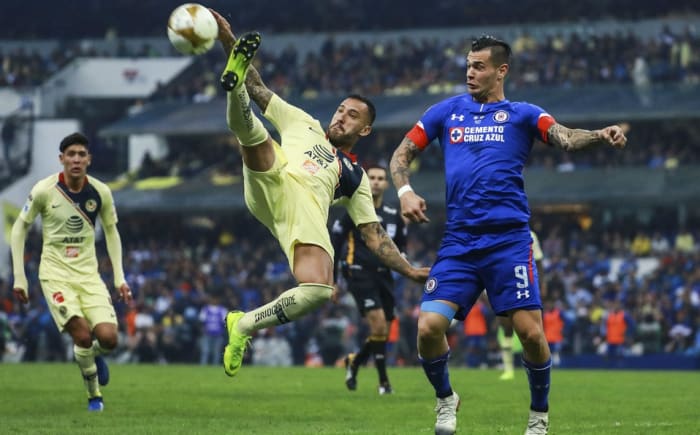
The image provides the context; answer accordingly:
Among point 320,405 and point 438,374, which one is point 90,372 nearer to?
point 320,405

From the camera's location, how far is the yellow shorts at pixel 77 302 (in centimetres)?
1376

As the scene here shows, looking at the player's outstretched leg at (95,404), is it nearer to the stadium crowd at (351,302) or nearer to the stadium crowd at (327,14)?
the stadium crowd at (351,302)

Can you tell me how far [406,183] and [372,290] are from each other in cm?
772

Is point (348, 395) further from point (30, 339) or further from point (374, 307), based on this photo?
point (30, 339)

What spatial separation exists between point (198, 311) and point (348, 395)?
19047mm

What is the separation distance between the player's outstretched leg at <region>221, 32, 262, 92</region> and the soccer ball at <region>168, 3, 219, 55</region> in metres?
0.29

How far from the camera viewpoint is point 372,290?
17.3 m

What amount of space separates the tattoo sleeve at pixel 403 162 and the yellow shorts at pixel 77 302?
5.10 metres

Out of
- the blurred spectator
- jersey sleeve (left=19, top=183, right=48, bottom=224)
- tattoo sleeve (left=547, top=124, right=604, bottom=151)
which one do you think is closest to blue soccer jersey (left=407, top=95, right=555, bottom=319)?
tattoo sleeve (left=547, top=124, right=604, bottom=151)

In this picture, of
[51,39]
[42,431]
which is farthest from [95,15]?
[42,431]

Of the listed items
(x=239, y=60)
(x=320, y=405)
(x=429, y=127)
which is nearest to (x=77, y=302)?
(x=320, y=405)

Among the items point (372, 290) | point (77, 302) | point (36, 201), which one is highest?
point (36, 201)

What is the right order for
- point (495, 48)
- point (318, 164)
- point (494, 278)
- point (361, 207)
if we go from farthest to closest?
point (361, 207)
point (318, 164)
point (495, 48)
point (494, 278)

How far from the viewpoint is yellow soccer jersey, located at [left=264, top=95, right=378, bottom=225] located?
420 inches
